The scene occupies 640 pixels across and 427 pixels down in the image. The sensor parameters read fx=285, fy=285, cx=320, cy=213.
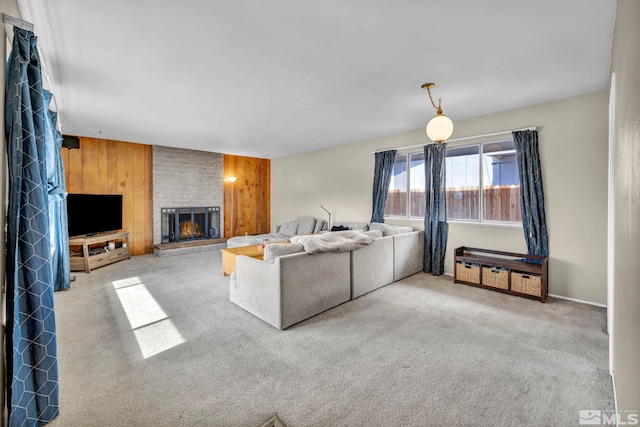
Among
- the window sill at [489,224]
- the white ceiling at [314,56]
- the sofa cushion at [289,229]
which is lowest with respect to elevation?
the sofa cushion at [289,229]

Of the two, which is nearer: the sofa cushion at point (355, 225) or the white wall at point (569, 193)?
the white wall at point (569, 193)

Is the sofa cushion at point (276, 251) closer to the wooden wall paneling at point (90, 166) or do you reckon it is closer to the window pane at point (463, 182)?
the window pane at point (463, 182)

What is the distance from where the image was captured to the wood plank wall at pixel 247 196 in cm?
782

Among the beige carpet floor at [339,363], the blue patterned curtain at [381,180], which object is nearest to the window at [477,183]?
the blue patterned curtain at [381,180]

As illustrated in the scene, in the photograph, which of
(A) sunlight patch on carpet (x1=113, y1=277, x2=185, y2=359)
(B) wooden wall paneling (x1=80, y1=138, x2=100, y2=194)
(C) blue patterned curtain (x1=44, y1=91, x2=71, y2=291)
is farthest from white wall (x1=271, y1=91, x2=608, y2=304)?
(B) wooden wall paneling (x1=80, y1=138, x2=100, y2=194)

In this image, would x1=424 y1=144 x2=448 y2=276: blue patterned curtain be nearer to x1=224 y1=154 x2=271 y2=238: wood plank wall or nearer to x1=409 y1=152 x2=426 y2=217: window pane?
x1=409 y1=152 x2=426 y2=217: window pane

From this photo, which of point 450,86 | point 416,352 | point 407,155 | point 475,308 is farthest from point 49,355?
point 407,155

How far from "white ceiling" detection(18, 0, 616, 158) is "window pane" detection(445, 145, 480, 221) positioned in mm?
603

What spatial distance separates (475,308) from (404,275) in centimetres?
132

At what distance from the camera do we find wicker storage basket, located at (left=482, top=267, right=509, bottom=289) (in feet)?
12.3

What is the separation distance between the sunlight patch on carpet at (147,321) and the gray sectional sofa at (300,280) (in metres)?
0.78

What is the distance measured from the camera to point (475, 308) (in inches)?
129

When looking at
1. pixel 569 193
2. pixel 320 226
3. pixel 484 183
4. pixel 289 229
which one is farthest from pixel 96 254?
pixel 569 193

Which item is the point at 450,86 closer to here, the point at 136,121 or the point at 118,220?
the point at 136,121
